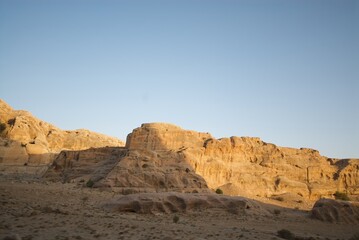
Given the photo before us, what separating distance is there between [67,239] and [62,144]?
246ft

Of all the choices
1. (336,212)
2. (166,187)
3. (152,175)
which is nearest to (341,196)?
(336,212)

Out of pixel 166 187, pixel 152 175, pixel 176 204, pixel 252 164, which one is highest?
pixel 252 164

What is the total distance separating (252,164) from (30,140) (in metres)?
43.8

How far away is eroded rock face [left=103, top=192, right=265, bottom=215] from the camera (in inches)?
649

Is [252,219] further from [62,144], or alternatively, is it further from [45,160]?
[62,144]

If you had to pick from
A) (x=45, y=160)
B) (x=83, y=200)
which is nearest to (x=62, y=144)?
(x=45, y=160)

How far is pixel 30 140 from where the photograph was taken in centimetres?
6400

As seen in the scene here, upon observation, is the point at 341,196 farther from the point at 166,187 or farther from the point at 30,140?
the point at 30,140

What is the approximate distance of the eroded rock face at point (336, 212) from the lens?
71.4 ft

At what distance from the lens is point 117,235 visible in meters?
9.70

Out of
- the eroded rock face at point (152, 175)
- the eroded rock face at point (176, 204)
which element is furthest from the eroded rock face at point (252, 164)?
the eroded rock face at point (176, 204)

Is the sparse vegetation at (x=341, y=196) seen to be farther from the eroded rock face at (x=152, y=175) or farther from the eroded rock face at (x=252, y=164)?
the eroded rock face at (x=152, y=175)

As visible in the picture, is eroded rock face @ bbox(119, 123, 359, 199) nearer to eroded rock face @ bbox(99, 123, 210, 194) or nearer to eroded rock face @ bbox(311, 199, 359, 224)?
eroded rock face @ bbox(99, 123, 210, 194)

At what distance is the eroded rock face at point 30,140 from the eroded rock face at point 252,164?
1775 cm
